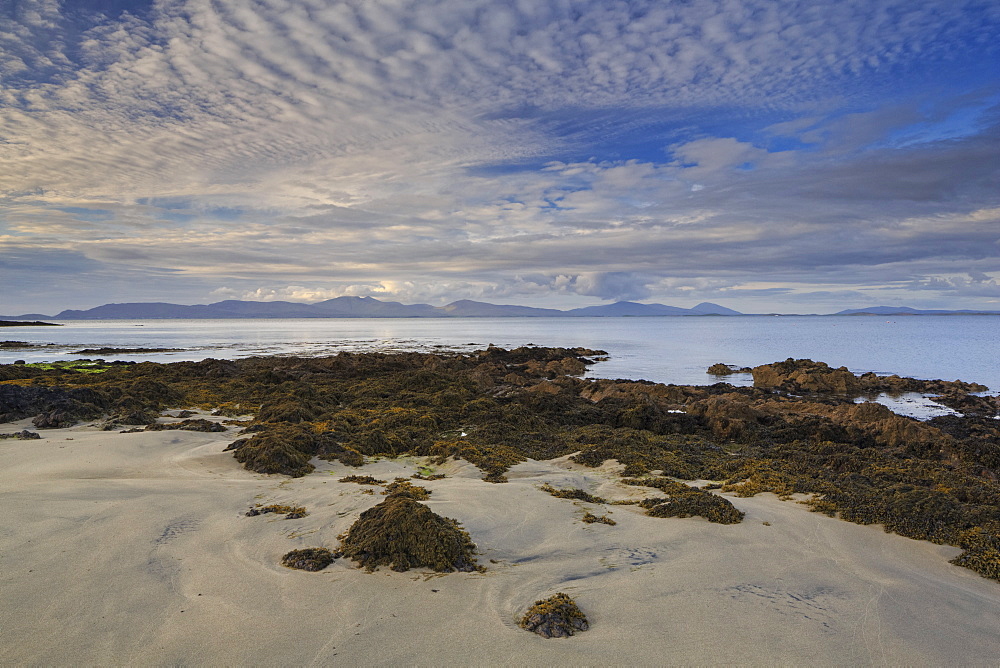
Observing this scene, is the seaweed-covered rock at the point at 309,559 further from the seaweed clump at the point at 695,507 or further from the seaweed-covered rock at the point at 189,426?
the seaweed-covered rock at the point at 189,426

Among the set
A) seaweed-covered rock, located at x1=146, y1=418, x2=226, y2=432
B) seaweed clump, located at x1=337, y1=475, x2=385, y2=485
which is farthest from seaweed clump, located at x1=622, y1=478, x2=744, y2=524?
seaweed-covered rock, located at x1=146, y1=418, x2=226, y2=432

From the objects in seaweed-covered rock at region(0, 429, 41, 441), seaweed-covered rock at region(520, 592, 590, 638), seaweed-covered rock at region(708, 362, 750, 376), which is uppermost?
seaweed-covered rock at region(0, 429, 41, 441)

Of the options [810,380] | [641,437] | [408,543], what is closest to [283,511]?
[408,543]

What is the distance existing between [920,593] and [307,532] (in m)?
5.95

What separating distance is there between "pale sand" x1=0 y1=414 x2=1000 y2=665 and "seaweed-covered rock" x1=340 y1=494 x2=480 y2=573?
17 cm

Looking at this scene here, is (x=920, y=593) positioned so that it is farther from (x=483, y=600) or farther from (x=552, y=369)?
(x=552, y=369)

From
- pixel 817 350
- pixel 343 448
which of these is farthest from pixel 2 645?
pixel 817 350

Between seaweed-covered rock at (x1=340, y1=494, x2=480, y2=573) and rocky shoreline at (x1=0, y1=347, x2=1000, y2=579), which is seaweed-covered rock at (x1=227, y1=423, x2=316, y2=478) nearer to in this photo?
rocky shoreline at (x1=0, y1=347, x2=1000, y2=579)

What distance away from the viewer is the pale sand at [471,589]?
3572 millimetres

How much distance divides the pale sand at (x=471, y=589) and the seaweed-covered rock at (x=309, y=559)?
12 cm

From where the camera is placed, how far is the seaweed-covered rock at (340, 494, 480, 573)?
4.74 metres

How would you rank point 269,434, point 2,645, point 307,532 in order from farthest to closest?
point 269,434, point 307,532, point 2,645

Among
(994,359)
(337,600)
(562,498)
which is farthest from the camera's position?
(994,359)

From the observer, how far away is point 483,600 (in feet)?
13.8
